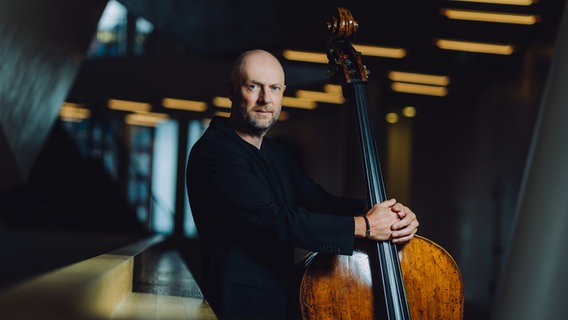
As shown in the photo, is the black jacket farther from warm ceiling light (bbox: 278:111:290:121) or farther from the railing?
warm ceiling light (bbox: 278:111:290:121)

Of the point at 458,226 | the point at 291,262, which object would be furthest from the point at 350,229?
the point at 458,226

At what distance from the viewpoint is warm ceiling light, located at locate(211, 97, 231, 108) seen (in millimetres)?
12727

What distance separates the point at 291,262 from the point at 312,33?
5.58 metres

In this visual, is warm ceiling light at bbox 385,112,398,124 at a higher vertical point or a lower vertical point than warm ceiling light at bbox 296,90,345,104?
lower

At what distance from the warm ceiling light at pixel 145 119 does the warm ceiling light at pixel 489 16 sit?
1003 cm

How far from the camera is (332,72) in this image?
2.48m

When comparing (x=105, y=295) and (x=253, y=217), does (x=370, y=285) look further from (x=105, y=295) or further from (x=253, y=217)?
(x=105, y=295)

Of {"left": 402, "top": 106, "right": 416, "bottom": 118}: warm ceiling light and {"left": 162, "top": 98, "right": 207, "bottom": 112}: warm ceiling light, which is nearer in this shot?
{"left": 402, "top": 106, "right": 416, "bottom": 118}: warm ceiling light

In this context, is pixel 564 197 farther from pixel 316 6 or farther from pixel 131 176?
pixel 131 176

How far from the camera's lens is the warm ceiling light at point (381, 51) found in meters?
8.12

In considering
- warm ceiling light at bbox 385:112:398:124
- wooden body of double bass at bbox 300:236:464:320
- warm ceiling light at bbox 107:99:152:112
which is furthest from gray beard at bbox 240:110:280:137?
warm ceiling light at bbox 107:99:152:112

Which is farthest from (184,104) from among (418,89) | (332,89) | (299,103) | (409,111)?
(418,89)

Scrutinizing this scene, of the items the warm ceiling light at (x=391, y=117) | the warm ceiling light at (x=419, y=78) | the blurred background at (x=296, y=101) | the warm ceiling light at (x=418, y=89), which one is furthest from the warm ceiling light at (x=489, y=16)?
the warm ceiling light at (x=391, y=117)

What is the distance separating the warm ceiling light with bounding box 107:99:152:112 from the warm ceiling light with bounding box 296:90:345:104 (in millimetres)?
3483
